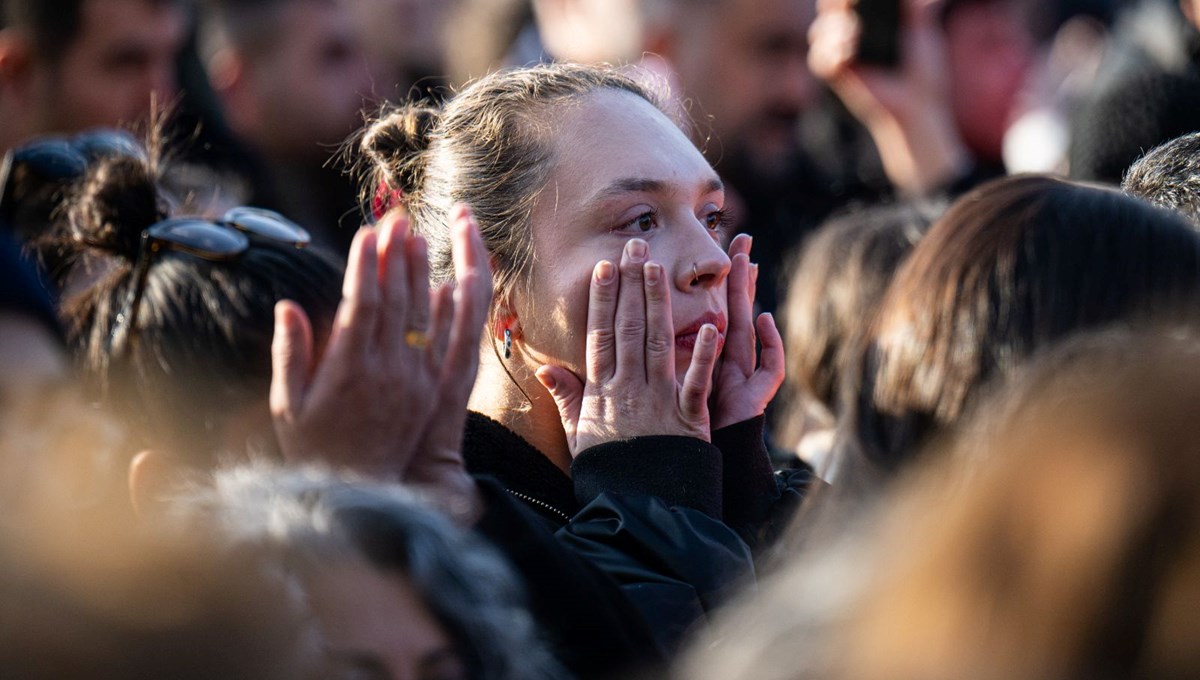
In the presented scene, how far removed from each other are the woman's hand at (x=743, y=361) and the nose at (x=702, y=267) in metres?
0.14

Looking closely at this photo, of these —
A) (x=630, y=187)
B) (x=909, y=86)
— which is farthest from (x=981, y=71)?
(x=630, y=187)

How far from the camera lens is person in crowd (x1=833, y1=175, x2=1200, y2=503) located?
2.04 meters

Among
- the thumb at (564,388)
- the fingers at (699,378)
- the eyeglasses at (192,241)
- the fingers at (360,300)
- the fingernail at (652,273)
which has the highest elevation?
the fingers at (360,300)

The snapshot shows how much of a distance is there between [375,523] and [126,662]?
0.39 metres

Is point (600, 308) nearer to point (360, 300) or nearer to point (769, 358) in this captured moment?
point (769, 358)

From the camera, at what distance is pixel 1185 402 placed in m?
1.23

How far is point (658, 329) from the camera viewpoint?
2.61 metres

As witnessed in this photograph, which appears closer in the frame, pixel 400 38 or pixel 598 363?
pixel 598 363

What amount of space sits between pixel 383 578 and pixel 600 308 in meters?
1.23

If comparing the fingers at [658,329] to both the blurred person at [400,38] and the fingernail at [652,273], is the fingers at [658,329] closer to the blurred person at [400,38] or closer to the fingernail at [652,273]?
the fingernail at [652,273]

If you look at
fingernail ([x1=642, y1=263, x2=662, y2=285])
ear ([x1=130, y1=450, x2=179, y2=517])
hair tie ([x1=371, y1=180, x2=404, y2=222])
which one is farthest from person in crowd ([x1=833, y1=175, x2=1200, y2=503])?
hair tie ([x1=371, y1=180, x2=404, y2=222])

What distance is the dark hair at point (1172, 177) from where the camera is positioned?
9.73 feet

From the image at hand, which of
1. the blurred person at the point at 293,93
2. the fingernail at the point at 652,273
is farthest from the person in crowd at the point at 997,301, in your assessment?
the blurred person at the point at 293,93

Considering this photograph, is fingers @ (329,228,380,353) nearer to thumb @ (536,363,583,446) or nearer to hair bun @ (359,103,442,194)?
thumb @ (536,363,583,446)
